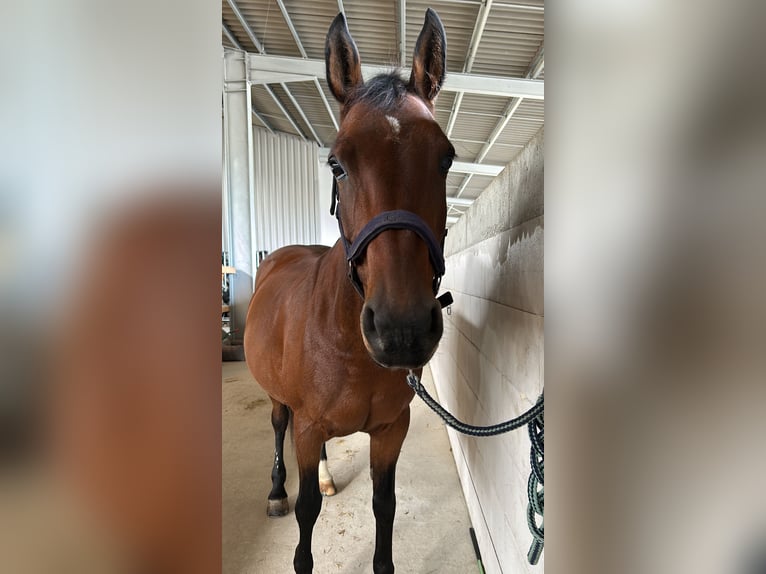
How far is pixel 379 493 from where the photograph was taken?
1.42 m

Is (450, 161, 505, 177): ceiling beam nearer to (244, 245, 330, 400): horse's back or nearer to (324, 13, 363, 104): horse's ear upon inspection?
(244, 245, 330, 400): horse's back

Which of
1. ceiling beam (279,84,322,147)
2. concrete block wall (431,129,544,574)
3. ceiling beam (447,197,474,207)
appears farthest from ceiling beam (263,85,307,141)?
ceiling beam (447,197,474,207)

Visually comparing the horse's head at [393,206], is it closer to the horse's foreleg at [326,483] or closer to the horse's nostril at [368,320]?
the horse's nostril at [368,320]

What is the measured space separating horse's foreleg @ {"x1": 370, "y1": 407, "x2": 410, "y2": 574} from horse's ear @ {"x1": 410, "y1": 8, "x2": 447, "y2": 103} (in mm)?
1095

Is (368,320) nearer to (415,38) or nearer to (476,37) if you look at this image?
(476,37)

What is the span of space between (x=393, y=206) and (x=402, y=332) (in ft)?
0.92

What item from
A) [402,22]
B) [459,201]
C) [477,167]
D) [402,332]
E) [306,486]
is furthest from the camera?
[459,201]

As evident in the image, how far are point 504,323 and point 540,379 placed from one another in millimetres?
388

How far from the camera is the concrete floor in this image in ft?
5.12

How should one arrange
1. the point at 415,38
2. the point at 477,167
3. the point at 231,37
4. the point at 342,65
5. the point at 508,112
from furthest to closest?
the point at 477,167 → the point at 508,112 → the point at 231,37 → the point at 415,38 → the point at 342,65

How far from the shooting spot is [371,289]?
783 millimetres

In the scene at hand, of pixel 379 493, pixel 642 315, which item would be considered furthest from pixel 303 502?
pixel 642 315

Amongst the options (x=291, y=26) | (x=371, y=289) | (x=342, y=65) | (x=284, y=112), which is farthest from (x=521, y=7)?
(x=284, y=112)

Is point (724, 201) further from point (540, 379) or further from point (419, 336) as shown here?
point (540, 379)
